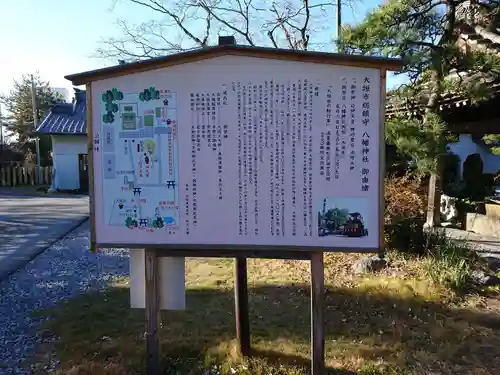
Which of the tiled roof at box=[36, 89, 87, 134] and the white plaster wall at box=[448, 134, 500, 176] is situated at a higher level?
the tiled roof at box=[36, 89, 87, 134]

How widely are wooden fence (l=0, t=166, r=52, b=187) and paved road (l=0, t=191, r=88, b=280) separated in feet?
19.8

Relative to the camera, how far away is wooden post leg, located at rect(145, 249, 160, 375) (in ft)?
9.45

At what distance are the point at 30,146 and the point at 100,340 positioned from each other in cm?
2766

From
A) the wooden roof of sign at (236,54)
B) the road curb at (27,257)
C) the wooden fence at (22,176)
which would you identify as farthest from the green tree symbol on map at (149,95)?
the wooden fence at (22,176)

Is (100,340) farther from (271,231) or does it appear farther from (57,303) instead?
(271,231)

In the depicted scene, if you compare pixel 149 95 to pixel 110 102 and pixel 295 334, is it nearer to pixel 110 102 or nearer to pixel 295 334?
pixel 110 102

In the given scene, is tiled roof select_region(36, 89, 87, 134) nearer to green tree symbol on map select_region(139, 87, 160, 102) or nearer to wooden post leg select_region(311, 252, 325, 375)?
green tree symbol on map select_region(139, 87, 160, 102)

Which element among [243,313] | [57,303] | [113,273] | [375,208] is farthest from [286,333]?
[113,273]

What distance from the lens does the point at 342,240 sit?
253cm

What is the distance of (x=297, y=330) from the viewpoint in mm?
3688

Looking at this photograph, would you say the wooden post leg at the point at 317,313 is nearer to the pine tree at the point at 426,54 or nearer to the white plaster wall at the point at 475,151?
the pine tree at the point at 426,54

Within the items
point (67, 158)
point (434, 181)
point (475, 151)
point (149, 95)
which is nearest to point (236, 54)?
point (149, 95)

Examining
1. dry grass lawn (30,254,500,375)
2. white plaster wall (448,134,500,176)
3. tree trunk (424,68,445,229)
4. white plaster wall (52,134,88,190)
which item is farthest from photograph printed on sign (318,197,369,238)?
white plaster wall (448,134,500,176)

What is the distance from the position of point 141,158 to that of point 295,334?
2082 mm
